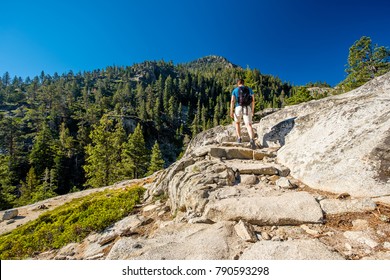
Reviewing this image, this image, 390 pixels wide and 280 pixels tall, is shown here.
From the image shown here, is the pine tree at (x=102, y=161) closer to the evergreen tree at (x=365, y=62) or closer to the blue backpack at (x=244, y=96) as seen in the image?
the blue backpack at (x=244, y=96)

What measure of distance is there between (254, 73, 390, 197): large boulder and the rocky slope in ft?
0.07

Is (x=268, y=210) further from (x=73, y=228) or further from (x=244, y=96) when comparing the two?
(x=73, y=228)

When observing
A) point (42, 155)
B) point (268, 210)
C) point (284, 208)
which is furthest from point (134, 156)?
point (42, 155)

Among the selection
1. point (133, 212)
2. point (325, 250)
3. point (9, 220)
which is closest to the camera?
point (325, 250)

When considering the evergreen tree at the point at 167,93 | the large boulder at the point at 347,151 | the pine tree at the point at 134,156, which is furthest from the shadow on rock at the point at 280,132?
the evergreen tree at the point at 167,93

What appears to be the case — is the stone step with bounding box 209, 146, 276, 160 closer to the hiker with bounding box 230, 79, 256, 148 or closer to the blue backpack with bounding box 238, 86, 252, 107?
the hiker with bounding box 230, 79, 256, 148

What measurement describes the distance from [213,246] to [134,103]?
129549 millimetres

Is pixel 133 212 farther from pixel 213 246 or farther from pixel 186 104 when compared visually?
pixel 186 104

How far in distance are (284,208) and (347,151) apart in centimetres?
264

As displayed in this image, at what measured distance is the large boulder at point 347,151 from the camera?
4539 millimetres

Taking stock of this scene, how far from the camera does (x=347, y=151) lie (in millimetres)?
5301

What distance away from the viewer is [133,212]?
7.32 meters

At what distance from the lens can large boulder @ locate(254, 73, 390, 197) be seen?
4.54 m

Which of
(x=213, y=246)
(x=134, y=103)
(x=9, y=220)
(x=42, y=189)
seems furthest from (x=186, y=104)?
(x=213, y=246)
